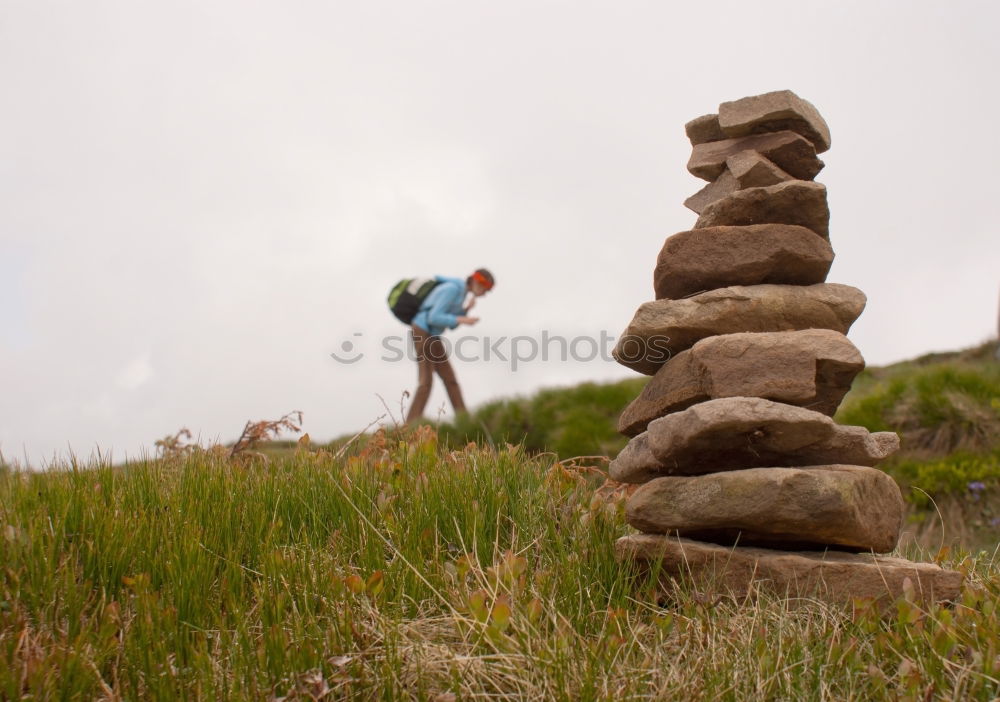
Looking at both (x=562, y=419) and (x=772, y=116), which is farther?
(x=562, y=419)

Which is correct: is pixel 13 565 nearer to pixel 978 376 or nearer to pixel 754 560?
pixel 754 560

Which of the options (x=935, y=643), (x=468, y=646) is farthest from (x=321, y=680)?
(x=935, y=643)

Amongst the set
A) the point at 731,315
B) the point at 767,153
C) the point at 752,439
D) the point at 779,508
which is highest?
the point at 767,153

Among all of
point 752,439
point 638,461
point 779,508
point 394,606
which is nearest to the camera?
point 394,606

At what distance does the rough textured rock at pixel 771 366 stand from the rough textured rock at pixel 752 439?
0.19m

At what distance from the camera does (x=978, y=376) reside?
1041cm

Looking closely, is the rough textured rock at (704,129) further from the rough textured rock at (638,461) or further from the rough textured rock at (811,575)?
the rough textured rock at (811,575)

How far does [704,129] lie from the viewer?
520cm

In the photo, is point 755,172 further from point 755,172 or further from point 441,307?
point 441,307

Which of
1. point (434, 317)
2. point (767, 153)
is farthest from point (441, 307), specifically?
point (767, 153)

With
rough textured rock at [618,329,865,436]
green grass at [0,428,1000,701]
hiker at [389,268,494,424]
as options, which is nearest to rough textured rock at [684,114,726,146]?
rough textured rock at [618,329,865,436]

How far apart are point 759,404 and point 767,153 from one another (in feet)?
5.82

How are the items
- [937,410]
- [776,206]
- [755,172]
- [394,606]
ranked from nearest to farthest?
[394,606]
[776,206]
[755,172]
[937,410]

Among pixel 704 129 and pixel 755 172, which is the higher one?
pixel 704 129
